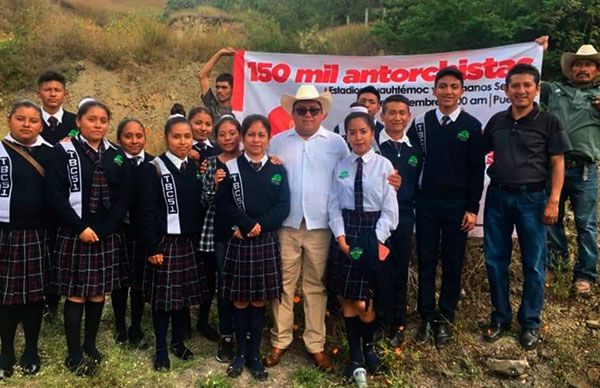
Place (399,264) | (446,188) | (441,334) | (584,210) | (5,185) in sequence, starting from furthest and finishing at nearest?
1. (584,210)
2. (441,334)
3. (399,264)
4. (446,188)
5. (5,185)

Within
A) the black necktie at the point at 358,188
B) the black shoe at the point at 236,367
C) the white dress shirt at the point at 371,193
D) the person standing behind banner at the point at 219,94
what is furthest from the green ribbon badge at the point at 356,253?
the person standing behind banner at the point at 219,94

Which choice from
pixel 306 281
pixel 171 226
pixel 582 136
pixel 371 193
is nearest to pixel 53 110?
pixel 171 226

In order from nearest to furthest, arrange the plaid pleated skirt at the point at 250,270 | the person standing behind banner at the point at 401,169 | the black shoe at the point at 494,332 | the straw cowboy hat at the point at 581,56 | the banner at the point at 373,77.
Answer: the plaid pleated skirt at the point at 250,270 < the person standing behind banner at the point at 401,169 < the black shoe at the point at 494,332 < the straw cowboy hat at the point at 581,56 < the banner at the point at 373,77

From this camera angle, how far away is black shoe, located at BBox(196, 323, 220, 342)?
424 centimetres

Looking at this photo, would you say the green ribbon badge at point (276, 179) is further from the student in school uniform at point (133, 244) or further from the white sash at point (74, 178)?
the white sash at point (74, 178)

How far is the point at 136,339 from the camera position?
4094mm

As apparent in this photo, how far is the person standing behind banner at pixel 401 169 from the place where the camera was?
151 inches

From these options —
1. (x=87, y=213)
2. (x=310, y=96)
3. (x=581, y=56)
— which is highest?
(x=581, y=56)

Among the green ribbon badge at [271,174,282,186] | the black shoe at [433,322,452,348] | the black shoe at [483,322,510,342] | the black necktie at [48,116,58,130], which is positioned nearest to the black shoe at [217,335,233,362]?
the green ribbon badge at [271,174,282,186]

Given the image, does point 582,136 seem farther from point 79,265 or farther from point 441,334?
point 79,265

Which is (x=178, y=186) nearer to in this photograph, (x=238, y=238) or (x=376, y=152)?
(x=238, y=238)

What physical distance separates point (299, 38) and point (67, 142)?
30.6 feet

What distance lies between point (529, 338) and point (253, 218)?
242cm

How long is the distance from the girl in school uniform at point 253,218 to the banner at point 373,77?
2.03m
